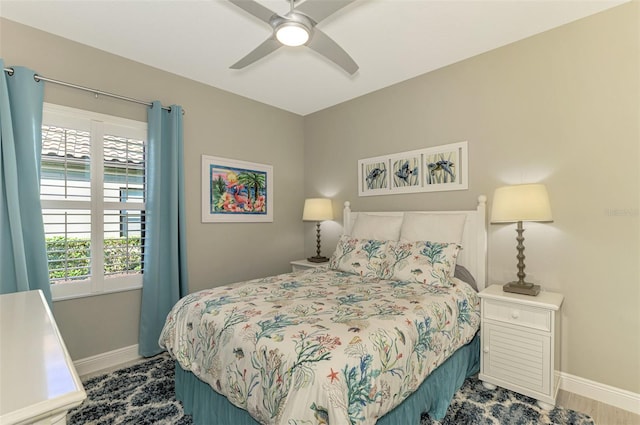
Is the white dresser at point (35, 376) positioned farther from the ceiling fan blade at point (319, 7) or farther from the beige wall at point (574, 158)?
the beige wall at point (574, 158)

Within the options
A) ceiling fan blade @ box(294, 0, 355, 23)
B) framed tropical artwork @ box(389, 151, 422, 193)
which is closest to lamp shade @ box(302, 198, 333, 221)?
framed tropical artwork @ box(389, 151, 422, 193)

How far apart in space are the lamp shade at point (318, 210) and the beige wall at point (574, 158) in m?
1.31

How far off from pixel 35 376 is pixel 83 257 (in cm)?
228

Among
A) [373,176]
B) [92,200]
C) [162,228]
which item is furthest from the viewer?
[373,176]

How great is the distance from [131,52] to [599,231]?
395cm

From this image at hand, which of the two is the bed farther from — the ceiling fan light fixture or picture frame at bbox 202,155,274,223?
the ceiling fan light fixture

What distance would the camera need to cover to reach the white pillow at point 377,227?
304 centimetres

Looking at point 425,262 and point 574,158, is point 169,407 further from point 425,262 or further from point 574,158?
point 574,158

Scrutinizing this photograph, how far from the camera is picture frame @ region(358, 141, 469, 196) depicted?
114 inches

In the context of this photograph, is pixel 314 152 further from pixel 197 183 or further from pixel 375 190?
pixel 197 183

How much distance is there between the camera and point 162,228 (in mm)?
2947

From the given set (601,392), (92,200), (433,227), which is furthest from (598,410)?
(92,200)

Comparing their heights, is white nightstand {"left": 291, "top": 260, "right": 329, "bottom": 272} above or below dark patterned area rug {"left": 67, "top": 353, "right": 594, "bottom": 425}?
above

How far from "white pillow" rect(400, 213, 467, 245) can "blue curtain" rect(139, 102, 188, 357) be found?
7.05 ft
